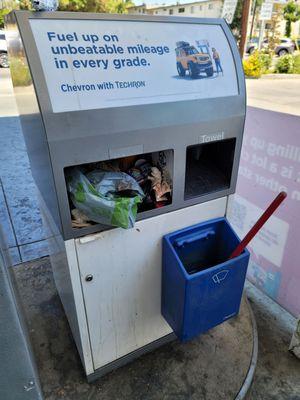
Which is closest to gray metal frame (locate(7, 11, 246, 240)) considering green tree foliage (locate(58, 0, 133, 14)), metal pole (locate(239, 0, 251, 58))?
metal pole (locate(239, 0, 251, 58))

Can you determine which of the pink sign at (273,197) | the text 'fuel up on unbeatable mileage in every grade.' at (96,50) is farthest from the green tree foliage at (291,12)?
the text 'fuel up on unbeatable mileage in every grade.' at (96,50)

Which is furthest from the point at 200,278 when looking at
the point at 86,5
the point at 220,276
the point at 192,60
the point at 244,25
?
the point at 86,5

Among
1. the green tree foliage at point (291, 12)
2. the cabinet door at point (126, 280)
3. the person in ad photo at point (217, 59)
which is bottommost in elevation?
the cabinet door at point (126, 280)

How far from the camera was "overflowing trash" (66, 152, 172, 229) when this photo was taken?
112 cm

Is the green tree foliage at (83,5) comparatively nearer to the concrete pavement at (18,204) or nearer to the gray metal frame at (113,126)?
the concrete pavement at (18,204)

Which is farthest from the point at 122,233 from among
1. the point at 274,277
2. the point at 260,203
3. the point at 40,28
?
the point at 274,277

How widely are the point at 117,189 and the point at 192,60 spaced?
22.7 inches

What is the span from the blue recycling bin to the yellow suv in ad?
2.25 ft

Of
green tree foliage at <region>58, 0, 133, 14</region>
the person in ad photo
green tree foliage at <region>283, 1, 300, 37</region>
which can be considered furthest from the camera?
green tree foliage at <region>283, 1, 300, 37</region>

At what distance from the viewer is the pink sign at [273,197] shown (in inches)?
67.0

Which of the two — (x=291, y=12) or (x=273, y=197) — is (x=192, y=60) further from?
(x=291, y=12)

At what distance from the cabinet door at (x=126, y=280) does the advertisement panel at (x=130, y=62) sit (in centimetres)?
51

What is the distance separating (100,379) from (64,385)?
7.1 inches

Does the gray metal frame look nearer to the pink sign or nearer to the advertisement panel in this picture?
the advertisement panel
